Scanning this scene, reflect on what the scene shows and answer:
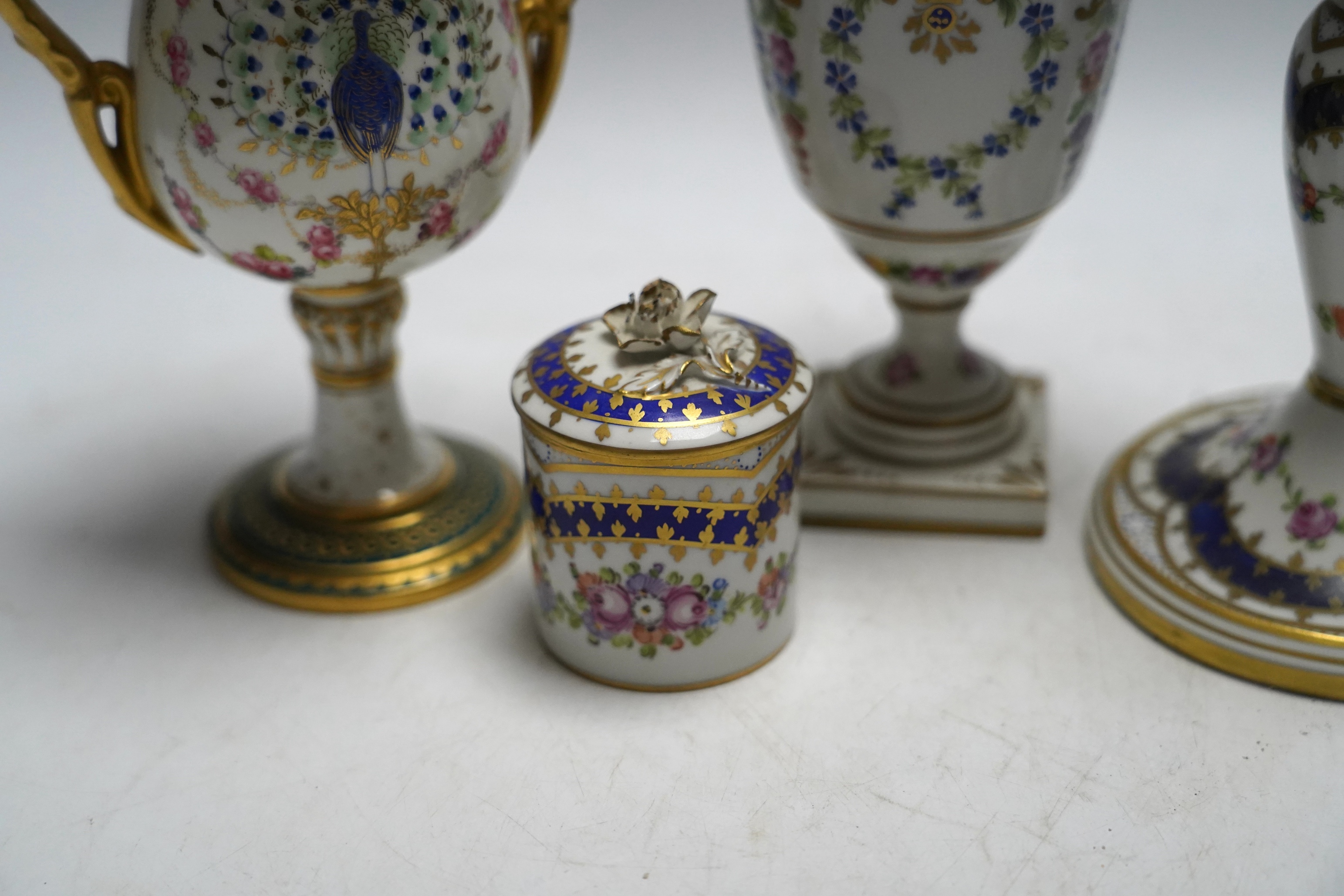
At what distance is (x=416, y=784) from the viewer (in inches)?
50.4

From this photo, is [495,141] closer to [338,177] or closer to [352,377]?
[338,177]

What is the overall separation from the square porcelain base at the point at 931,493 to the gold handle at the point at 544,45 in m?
0.56

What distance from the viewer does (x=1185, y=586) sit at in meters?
1.41

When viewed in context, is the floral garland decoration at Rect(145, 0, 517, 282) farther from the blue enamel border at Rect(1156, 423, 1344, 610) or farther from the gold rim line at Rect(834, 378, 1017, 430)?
the blue enamel border at Rect(1156, 423, 1344, 610)

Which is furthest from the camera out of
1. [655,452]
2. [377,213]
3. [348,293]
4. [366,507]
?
[366,507]

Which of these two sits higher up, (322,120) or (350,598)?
(322,120)

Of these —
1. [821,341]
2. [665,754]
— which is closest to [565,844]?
[665,754]

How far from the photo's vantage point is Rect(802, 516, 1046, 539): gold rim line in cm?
164

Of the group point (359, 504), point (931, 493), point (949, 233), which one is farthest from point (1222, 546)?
point (359, 504)

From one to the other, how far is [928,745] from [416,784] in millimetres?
520

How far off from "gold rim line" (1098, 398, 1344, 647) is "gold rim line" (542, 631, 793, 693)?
0.44 metres

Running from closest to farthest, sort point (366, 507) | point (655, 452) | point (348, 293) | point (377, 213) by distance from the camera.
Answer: point (655, 452) < point (377, 213) < point (348, 293) < point (366, 507)

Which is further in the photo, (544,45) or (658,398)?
(544,45)

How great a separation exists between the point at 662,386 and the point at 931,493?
521mm
